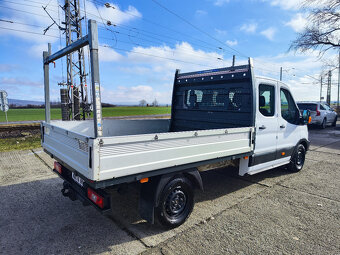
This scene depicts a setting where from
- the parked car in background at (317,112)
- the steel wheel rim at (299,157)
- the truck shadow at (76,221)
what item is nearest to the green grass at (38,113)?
the truck shadow at (76,221)

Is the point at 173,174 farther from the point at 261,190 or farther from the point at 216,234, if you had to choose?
the point at 261,190

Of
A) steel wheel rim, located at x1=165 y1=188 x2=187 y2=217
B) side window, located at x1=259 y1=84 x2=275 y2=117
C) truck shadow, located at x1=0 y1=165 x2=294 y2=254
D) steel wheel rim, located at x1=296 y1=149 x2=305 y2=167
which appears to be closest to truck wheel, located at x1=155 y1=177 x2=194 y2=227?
steel wheel rim, located at x1=165 y1=188 x2=187 y2=217

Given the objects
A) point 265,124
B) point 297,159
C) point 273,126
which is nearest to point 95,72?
point 265,124

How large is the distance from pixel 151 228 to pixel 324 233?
239cm

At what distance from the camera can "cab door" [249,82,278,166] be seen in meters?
4.14

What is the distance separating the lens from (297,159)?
561 centimetres

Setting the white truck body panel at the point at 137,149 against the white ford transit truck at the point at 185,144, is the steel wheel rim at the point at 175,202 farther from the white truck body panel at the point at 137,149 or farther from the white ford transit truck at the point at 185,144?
the white truck body panel at the point at 137,149

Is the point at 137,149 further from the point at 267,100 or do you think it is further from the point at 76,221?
the point at 267,100

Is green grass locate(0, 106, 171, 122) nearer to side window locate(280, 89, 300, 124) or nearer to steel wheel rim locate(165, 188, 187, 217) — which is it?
steel wheel rim locate(165, 188, 187, 217)

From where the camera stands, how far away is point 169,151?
2748 millimetres

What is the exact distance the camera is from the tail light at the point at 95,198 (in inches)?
99.4

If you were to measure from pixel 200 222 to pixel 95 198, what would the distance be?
158cm

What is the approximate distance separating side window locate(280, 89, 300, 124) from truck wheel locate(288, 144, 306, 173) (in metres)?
0.80

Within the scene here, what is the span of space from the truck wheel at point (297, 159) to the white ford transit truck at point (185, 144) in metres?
0.02
